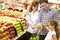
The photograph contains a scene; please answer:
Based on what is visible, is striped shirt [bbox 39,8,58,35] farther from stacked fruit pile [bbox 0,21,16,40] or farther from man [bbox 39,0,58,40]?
stacked fruit pile [bbox 0,21,16,40]

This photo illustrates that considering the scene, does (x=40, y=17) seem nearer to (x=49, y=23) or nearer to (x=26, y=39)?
(x=49, y=23)

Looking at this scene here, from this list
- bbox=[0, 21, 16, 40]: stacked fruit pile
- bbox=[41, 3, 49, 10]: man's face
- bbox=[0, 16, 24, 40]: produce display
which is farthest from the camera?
bbox=[0, 16, 24, 40]: produce display

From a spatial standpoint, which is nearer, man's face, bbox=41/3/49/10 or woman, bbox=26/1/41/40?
man's face, bbox=41/3/49/10

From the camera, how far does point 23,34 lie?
5.22 m

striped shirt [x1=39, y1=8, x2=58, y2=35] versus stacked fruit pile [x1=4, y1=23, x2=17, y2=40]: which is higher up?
striped shirt [x1=39, y1=8, x2=58, y2=35]

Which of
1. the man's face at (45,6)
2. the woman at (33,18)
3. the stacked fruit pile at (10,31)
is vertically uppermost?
the man's face at (45,6)

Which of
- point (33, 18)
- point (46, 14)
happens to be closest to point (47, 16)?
point (46, 14)

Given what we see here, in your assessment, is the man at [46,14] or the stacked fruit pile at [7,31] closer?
the man at [46,14]

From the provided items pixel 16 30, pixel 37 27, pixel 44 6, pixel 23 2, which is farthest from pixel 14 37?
pixel 23 2

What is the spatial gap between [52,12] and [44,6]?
0.22 m

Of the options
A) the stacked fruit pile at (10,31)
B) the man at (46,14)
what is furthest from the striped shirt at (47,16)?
the stacked fruit pile at (10,31)

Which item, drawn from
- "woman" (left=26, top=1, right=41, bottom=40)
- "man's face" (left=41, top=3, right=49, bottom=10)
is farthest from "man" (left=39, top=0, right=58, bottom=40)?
"woman" (left=26, top=1, right=41, bottom=40)

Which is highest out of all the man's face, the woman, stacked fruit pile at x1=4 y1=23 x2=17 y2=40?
the man's face

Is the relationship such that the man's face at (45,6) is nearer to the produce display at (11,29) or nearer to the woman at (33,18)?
the woman at (33,18)
